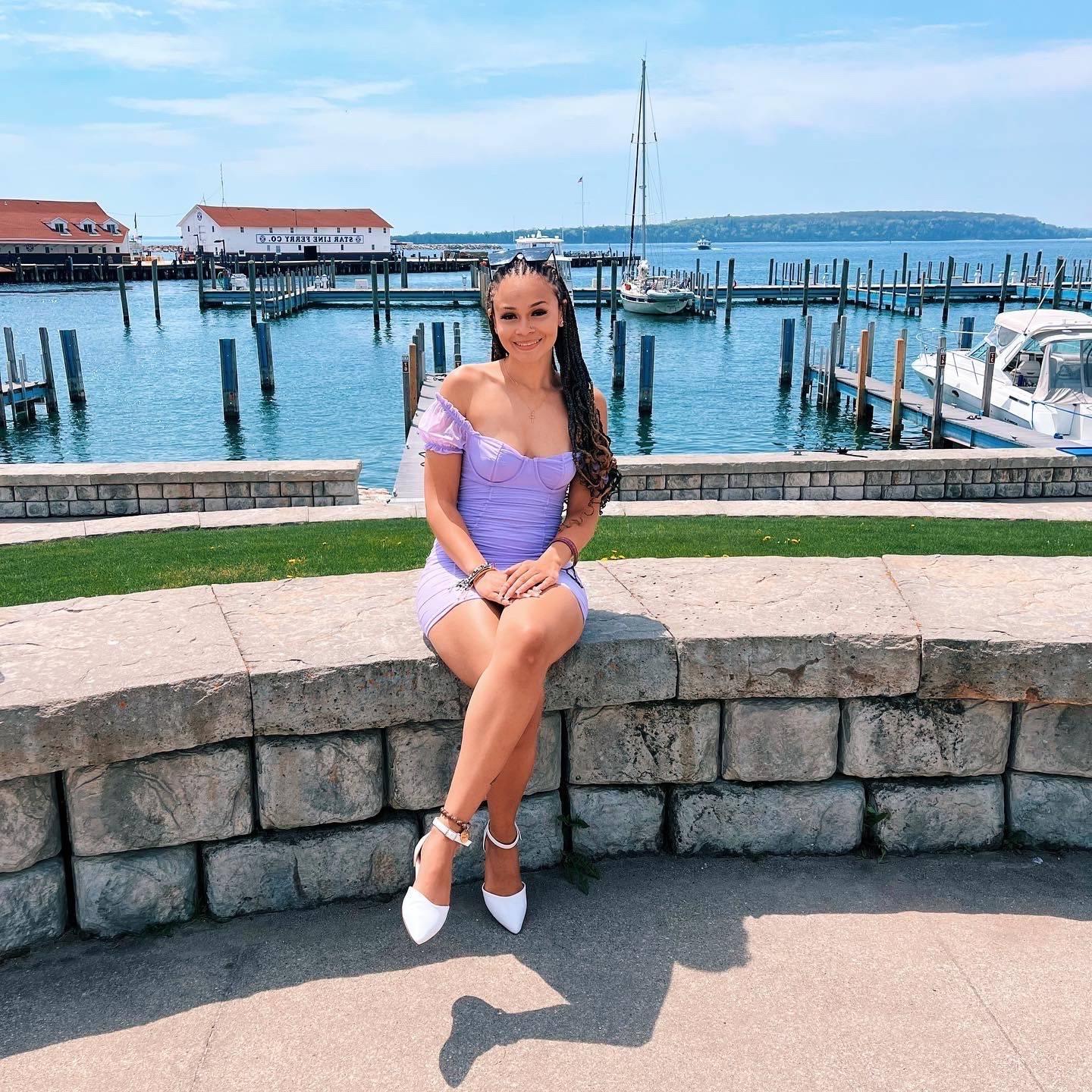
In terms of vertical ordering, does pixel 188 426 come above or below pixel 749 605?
below

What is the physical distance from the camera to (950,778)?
329 cm

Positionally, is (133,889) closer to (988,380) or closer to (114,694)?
(114,694)

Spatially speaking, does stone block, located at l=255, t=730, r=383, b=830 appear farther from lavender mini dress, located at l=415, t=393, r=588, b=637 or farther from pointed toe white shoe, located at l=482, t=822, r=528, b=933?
lavender mini dress, located at l=415, t=393, r=588, b=637

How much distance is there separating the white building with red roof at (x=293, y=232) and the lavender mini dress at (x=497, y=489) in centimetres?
10752

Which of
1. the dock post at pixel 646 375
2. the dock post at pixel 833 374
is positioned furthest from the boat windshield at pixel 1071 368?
the dock post at pixel 646 375

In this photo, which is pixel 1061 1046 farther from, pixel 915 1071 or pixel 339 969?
pixel 339 969

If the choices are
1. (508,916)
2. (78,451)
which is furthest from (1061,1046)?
(78,451)

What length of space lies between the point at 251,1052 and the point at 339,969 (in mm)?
361

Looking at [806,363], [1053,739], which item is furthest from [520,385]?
[806,363]

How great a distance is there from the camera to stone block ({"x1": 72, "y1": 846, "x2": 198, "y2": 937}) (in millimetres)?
2844

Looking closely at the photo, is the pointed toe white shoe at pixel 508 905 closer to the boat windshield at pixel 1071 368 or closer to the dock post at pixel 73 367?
the boat windshield at pixel 1071 368

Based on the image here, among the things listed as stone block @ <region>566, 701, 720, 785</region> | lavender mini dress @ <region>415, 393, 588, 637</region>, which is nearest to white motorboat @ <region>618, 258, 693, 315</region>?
lavender mini dress @ <region>415, 393, 588, 637</region>

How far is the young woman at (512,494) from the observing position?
292cm

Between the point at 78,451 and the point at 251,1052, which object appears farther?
the point at 78,451
